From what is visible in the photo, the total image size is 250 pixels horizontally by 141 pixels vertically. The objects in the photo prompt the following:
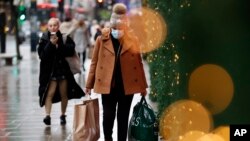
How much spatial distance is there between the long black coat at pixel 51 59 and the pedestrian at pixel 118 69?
7.93ft

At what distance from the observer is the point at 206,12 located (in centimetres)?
699

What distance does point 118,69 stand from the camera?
8555 mm

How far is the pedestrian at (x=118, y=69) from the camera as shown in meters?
8.51

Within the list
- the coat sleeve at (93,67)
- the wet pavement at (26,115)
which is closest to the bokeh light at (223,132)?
the coat sleeve at (93,67)

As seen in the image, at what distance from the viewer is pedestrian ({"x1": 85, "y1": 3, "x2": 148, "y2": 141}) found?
27.9ft

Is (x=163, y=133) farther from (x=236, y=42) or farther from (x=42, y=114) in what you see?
(x=42, y=114)

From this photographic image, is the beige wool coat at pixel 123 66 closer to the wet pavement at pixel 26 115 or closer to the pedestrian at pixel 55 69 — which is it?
the wet pavement at pixel 26 115

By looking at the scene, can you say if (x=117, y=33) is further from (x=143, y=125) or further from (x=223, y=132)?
(x=223, y=132)

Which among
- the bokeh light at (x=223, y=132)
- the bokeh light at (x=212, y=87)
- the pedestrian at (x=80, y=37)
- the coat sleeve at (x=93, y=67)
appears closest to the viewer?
the bokeh light at (x=212, y=87)

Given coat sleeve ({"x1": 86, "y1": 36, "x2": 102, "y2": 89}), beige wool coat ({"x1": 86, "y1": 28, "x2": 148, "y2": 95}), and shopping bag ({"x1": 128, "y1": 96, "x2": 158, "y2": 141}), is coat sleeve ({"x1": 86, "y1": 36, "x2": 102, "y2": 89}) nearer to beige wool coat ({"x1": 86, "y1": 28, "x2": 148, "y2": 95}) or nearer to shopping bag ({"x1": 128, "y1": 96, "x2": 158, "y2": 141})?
beige wool coat ({"x1": 86, "y1": 28, "x2": 148, "y2": 95})

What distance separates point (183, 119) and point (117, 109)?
1086mm

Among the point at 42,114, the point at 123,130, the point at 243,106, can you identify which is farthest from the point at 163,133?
the point at 42,114

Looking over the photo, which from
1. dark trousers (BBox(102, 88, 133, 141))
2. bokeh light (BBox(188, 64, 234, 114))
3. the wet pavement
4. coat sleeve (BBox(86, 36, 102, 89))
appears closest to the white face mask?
coat sleeve (BBox(86, 36, 102, 89))

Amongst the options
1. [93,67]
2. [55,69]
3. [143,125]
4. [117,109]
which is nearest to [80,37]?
[55,69]
